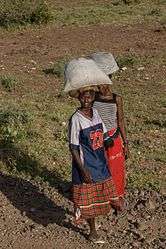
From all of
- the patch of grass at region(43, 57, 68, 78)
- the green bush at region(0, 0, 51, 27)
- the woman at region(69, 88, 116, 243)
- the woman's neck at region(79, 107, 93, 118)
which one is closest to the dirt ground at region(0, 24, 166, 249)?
the woman at region(69, 88, 116, 243)

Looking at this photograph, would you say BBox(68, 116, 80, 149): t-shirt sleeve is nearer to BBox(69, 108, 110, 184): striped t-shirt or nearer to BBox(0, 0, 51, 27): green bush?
BBox(69, 108, 110, 184): striped t-shirt

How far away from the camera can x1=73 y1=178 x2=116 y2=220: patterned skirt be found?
15.7 ft

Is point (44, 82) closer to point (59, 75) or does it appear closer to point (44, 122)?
point (59, 75)

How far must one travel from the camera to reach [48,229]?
528cm

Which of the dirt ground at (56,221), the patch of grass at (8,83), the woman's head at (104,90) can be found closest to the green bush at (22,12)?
the patch of grass at (8,83)

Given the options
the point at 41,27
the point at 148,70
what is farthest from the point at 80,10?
the point at 148,70

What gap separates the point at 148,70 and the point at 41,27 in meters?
5.44

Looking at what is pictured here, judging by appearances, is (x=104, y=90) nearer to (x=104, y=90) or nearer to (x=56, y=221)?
(x=104, y=90)

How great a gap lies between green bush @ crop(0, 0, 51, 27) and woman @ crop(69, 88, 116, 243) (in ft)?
37.0

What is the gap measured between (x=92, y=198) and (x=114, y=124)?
2.51 ft

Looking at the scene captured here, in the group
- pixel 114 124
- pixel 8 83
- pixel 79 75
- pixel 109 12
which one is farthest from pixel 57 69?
pixel 109 12

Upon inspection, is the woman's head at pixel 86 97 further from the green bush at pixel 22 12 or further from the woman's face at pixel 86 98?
the green bush at pixel 22 12

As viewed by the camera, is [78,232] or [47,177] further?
[47,177]

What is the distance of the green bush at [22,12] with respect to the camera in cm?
1577
